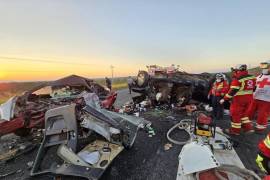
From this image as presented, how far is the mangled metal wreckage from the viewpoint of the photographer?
312cm

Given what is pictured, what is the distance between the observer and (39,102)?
18.4 ft

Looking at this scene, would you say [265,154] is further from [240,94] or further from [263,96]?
[263,96]

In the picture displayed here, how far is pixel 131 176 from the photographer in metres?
3.61

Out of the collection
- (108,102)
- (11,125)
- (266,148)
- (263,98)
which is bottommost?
(11,125)

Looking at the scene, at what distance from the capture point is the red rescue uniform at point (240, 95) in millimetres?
5473

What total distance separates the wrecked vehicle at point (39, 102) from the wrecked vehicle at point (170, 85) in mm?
2502

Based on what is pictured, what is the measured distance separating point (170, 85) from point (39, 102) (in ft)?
15.9

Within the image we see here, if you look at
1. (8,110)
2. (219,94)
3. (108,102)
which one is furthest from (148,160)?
(219,94)

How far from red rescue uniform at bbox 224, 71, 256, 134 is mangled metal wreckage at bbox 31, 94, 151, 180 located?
290 cm

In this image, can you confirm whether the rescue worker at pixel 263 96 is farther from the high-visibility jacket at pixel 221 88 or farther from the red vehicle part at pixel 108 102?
the red vehicle part at pixel 108 102

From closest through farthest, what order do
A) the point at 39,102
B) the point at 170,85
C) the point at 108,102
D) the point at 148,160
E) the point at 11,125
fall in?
1. the point at 148,160
2. the point at 11,125
3. the point at 39,102
4. the point at 108,102
5. the point at 170,85

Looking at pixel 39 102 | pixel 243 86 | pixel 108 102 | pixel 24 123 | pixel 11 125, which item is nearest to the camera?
pixel 11 125

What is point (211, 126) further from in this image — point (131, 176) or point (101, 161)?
point (101, 161)

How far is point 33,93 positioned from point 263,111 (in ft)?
19.1
